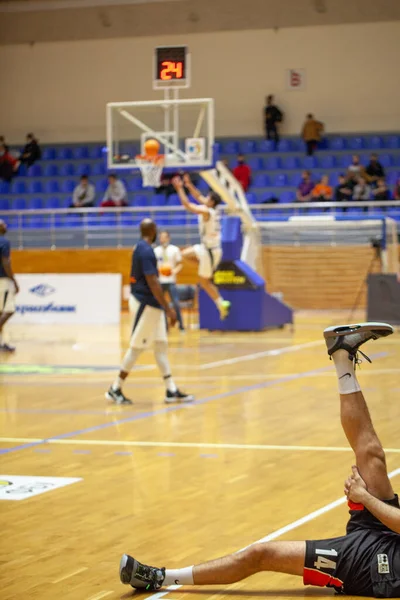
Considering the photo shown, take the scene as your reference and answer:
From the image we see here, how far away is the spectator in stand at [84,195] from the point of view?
3108 centimetres

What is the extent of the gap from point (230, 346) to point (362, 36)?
1593 cm

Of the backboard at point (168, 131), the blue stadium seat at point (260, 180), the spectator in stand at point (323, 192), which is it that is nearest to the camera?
the backboard at point (168, 131)

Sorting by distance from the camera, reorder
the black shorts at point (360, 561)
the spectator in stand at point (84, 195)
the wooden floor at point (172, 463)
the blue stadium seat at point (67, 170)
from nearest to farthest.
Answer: the black shorts at point (360, 561) < the wooden floor at point (172, 463) < the spectator in stand at point (84, 195) < the blue stadium seat at point (67, 170)

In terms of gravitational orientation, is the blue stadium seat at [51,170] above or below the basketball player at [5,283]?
above

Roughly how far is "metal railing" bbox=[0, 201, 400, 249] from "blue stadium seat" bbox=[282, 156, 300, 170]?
9.06ft

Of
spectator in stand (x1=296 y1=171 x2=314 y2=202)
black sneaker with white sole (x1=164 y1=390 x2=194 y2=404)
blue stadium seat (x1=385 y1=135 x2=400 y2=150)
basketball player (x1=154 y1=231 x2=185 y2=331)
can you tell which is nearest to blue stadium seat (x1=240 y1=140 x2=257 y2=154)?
spectator in stand (x1=296 y1=171 x2=314 y2=202)

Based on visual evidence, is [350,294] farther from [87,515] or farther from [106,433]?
[87,515]

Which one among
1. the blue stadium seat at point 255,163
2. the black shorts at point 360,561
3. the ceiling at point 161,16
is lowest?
the black shorts at point 360,561

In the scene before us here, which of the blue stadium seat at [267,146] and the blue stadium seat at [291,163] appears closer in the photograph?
the blue stadium seat at [291,163]

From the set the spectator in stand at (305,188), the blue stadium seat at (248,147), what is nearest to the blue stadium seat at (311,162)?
the blue stadium seat at (248,147)

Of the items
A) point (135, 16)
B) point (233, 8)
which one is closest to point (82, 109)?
point (135, 16)

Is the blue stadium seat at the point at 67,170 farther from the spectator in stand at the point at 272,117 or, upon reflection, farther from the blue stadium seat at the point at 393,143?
the blue stadium seat at the point at 393,143

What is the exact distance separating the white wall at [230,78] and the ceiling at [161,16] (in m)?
0.28

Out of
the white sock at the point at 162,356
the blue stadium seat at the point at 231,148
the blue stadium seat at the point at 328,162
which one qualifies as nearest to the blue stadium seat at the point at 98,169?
the blue stadium seat at the point at 231,148
